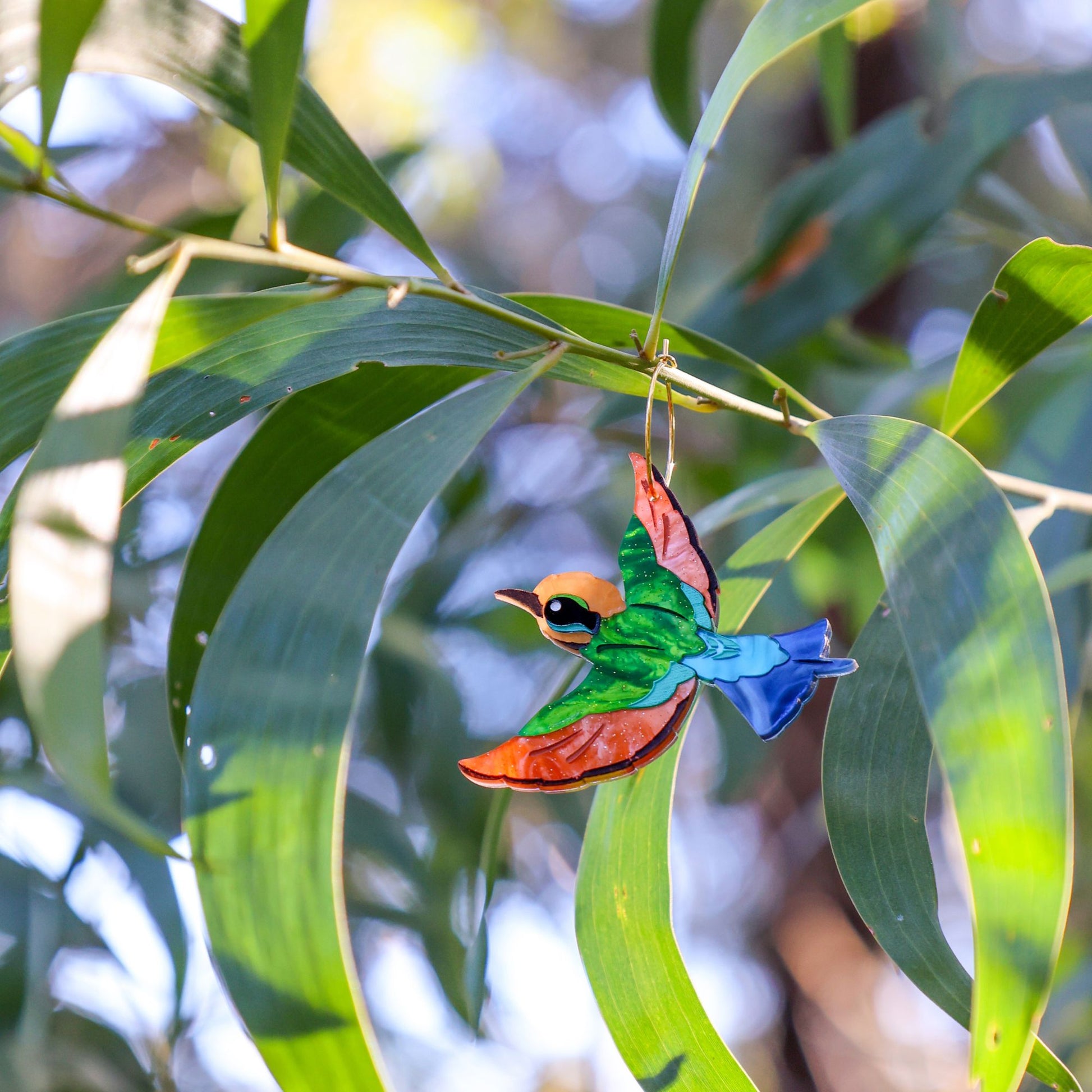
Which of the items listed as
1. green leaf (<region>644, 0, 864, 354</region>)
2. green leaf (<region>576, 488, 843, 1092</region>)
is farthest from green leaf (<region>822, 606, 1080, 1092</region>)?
green leaf (<region>644, 0, 864, 354</region>)

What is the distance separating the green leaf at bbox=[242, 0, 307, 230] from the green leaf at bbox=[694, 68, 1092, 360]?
0.66m

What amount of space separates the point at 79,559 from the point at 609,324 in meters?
0.34

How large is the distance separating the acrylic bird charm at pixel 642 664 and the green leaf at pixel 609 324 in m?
0.13

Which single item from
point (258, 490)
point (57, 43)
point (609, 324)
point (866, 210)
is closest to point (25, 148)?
point (57, 43)

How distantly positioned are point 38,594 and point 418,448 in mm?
159

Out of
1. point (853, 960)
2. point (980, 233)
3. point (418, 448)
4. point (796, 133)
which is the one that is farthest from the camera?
point (796, 133)

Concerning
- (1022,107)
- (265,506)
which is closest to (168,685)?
(265,506)

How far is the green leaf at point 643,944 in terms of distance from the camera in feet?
1.44

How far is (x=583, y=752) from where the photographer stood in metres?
0.40

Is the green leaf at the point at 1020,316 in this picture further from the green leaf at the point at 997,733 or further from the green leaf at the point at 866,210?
the green leaf at the point at 866,210

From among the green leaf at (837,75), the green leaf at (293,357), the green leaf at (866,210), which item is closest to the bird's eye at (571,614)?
the green leaf at (293,357)

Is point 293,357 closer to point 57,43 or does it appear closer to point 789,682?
point 57,43

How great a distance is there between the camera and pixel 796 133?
2.14 meters

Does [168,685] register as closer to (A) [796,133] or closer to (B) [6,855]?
(B) [6,855]
